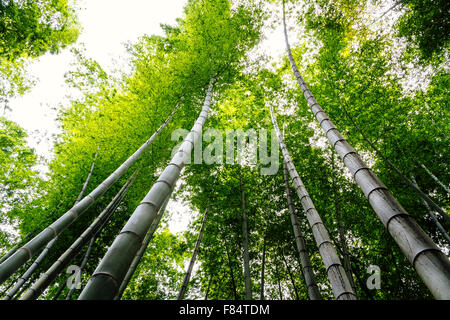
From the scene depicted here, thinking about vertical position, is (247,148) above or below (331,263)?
above

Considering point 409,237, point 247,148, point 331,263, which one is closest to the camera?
point 409,237

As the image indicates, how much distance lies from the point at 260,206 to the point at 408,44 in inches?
203

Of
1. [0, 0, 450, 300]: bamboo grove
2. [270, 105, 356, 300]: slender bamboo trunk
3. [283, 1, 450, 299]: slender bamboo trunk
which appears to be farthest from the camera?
[0, 0, 450, 300]: bamboo grove

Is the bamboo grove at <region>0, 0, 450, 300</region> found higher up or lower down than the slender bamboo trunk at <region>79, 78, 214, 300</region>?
higher up

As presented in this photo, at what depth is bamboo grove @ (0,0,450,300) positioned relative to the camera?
394cm

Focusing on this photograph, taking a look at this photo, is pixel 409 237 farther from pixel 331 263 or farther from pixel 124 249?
pixel 124 249

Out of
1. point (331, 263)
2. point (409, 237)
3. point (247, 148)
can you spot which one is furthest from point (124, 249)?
point (247, 148)

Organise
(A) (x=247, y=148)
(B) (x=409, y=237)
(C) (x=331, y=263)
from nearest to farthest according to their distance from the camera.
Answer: (B) (x=409, y=237) → (C) (x=331, y=263) → (A) (x=247, y=148)

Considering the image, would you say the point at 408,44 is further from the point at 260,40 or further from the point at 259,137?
the point at 259,137

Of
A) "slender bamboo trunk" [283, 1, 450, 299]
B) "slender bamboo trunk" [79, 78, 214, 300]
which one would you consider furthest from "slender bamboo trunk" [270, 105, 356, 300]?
"slender bamboo trunk" [79, 78, 214, 300]

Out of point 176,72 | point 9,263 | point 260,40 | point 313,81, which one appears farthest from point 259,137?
point 9,263

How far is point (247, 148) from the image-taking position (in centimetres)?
670

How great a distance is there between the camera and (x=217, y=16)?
4664 mm

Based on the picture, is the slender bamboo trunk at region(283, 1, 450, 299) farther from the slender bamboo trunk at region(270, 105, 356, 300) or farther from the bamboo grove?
the bamboo grove
